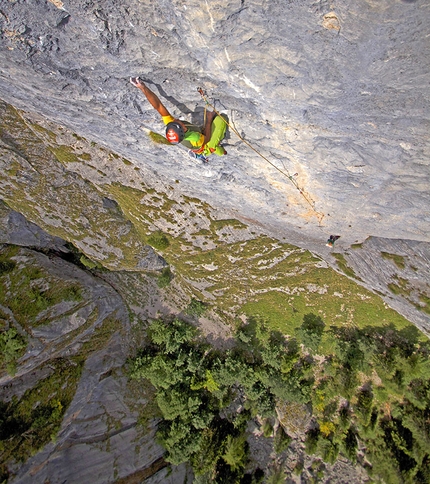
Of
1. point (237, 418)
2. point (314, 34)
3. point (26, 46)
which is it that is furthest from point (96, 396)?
point (314, 34)

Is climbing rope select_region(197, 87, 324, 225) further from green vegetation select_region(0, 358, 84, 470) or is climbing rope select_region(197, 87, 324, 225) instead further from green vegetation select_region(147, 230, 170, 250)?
green vegetation select_region(0, 358, 84, 470)

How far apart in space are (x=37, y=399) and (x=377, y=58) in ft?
73.3

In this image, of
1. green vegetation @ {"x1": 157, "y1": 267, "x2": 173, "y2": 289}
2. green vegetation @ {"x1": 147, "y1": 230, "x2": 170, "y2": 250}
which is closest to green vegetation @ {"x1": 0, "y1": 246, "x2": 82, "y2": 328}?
green vegetation @ {"x1": 157, "y1": 267, "x2": 173, "y2": 289}

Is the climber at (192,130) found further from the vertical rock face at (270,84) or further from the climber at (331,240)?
the climber at (331,240)

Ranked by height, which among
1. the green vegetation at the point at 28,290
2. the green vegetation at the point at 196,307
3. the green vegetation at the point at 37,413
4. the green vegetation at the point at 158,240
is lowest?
the green vegetation at the point at 37,413

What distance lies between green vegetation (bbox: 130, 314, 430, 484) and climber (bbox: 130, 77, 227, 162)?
13713 mm

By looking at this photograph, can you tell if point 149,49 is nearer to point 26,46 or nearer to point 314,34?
point 26,46

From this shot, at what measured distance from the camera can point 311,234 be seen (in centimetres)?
1320

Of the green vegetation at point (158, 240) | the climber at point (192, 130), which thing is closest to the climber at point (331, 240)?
the climber at point (192, 130)

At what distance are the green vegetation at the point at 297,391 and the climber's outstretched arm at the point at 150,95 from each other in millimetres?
15049

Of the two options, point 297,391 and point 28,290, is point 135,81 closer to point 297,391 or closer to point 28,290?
point 28,290

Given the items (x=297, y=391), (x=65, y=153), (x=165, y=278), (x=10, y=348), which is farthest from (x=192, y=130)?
(x=297, y=391)

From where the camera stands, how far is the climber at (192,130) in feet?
24.8

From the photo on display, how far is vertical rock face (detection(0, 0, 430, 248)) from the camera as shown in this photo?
5238mm
